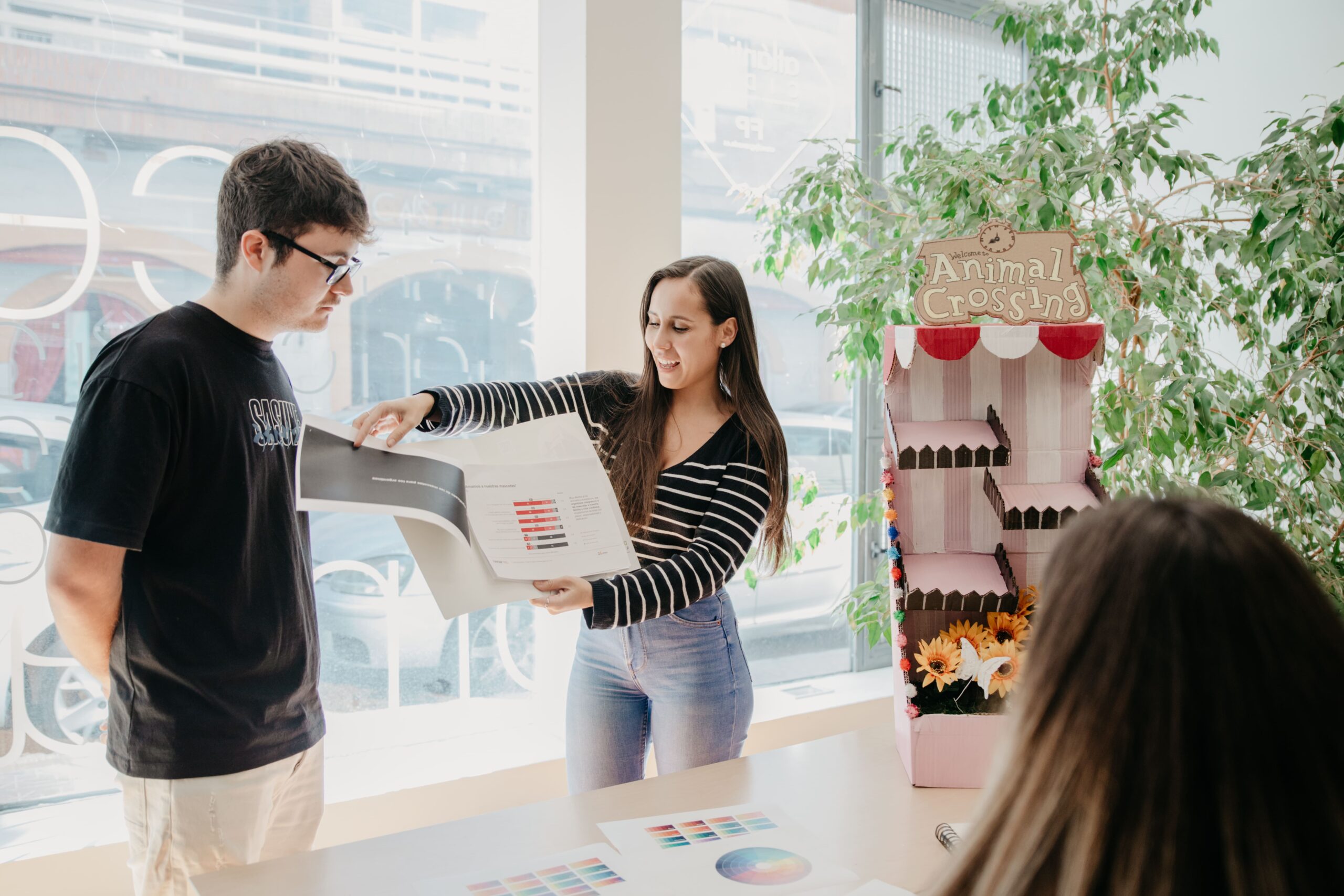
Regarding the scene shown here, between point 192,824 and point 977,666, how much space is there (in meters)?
1.16

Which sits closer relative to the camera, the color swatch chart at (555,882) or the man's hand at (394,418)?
the color swatch chart at (555,882)

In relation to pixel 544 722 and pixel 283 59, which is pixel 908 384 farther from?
pixel 283 59

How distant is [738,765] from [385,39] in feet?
6.82

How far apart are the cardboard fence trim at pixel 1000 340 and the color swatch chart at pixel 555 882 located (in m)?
0.88

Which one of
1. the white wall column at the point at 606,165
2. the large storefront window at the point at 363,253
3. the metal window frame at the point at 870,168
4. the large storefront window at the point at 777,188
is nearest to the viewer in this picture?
the large storefront window at the point at 363,253

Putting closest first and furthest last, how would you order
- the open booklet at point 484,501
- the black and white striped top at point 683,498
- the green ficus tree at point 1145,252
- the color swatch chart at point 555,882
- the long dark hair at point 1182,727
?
the long dark hair at point 1182,727
the color swatch chart at point 555,882
the open booklet at point 484,501
the black and white striped top at point 683,498
the green ficus tree at point 1145,252

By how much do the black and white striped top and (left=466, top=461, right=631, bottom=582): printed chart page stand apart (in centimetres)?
11

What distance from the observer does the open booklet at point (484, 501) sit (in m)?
1.27

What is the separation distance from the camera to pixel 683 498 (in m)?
1.67

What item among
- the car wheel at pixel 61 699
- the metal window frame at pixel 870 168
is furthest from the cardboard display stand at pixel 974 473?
the car wheel at pixel 61 699

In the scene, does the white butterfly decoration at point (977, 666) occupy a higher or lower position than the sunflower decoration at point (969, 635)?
lower

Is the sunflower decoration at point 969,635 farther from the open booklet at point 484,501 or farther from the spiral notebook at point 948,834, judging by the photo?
the open booklet at point 484,501

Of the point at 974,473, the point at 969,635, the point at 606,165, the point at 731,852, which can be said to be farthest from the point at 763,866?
the point at 606,165

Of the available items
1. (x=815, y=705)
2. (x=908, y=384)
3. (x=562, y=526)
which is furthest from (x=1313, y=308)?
(x=562, y=526)
